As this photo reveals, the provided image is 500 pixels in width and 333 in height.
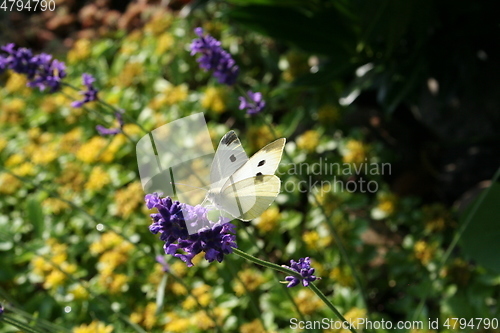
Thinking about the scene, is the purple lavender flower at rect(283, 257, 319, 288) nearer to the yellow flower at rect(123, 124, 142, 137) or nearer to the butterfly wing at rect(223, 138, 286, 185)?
the butterfly wing at rect(223, 138, 286, 185)

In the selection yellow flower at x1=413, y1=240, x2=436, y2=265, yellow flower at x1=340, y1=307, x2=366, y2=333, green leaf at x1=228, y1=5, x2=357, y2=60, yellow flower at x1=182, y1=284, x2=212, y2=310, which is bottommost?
yellow flower at x1=182, y1=284, x2=212, y2=310

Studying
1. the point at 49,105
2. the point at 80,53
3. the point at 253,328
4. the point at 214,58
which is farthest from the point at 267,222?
the point at 80,53

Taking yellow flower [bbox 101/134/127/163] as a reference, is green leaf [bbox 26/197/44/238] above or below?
below

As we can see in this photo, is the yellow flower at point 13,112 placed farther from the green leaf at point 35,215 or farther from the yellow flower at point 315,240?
the yellow flower at point 315,240

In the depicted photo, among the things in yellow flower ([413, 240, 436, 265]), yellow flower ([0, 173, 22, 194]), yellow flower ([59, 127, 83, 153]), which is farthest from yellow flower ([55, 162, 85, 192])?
yellow flower ([413, 240, 436, 265])

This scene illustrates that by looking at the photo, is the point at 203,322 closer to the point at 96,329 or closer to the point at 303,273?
the point at 96,329

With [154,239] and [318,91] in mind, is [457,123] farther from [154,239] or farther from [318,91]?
[154,239]

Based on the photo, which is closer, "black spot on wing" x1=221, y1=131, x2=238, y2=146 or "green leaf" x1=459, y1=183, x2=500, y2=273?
"black spot on wing" x1=221, y1=131, x2=238, y2=146

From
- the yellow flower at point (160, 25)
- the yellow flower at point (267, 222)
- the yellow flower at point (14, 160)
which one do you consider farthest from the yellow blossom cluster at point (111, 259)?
the yellow flower at point (160, 25)
